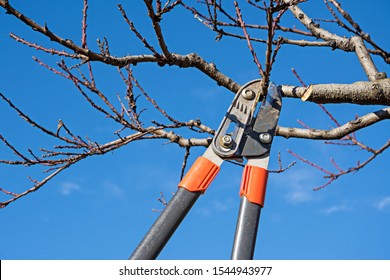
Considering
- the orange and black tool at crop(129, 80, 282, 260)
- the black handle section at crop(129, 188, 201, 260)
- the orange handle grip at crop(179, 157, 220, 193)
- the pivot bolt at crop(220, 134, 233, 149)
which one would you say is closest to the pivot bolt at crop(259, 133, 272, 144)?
the orange and black tool at crop(129, 80, 282, 260)

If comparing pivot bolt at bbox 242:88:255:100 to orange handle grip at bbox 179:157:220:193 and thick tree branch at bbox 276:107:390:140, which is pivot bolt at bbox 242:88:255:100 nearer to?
orange handle grip at bbox 179:157:220:193

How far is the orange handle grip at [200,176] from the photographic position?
7.95 feet

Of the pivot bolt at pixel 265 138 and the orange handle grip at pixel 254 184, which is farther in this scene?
the pivot bolt at pixel 265 138

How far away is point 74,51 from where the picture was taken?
247cm

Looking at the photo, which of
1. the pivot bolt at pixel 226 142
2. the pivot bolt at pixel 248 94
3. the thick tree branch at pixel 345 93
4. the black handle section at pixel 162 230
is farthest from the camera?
the thick tree branch at pixel 345 93

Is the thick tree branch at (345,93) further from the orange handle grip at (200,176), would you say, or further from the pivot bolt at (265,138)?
the orange handle grip at (200,176)

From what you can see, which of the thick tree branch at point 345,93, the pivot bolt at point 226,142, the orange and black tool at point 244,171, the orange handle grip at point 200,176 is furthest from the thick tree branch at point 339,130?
the orange handle grip at point 200,176

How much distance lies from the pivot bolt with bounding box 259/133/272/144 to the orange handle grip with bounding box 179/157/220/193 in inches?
12.1

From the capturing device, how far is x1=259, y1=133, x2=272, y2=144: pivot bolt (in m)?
2.69

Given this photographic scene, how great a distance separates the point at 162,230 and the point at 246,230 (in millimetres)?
389

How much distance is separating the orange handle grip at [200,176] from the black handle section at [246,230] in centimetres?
20
